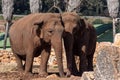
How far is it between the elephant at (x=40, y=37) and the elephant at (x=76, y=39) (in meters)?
0.25

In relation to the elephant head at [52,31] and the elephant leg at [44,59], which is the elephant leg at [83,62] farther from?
the elephant head at [52,31]

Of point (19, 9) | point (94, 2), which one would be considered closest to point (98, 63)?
point (94, 2)

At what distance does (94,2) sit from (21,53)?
38.6 metres

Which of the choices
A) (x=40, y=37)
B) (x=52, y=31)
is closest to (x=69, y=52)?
(x=52, y=31)

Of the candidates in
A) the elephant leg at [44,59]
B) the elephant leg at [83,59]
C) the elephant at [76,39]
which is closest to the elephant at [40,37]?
the elephant leg at [44,59]

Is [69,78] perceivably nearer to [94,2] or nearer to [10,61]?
[10,61]

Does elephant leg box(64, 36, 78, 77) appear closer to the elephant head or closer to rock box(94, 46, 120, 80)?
the elephant head

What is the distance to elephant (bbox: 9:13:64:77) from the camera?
11008 millimetres

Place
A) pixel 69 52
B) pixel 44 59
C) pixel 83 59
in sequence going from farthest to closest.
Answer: pixel 83 59 < pixel 44 59 < pixel 69 52

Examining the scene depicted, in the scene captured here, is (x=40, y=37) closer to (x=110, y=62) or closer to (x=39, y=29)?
(x=39, y=29)

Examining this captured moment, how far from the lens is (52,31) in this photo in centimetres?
1116

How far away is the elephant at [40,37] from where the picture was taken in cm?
1101

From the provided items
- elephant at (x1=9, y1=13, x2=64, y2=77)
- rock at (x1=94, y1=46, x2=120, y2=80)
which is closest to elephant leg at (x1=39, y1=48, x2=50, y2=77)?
elephant at (x1=9, y1=13, x2=64, y2=77)

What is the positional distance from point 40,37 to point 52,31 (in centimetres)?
42
